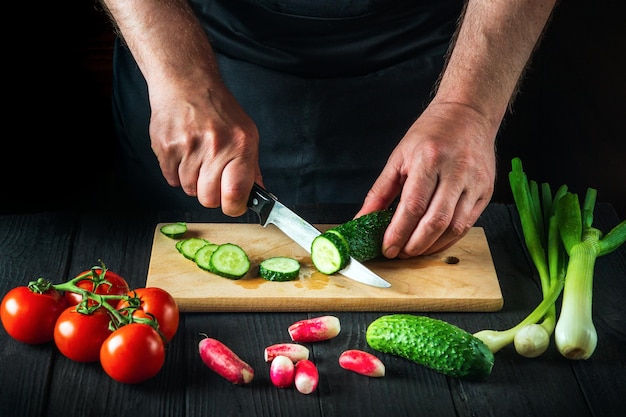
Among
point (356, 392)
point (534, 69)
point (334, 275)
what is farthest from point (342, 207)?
point (534, 69)

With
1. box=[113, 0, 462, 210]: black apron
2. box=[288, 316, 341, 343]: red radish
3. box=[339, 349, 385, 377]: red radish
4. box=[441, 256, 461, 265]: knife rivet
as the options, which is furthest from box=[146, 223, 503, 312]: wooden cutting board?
box=[113, 0, 462, 210]: black apron

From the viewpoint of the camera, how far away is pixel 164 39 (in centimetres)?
242

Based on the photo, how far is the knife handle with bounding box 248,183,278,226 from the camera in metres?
2.35

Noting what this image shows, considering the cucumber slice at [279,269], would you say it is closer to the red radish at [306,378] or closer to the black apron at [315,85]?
the red radish at [306,378]

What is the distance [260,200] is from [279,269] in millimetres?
222

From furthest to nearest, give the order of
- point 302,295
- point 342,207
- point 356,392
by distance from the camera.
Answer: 1. point 342,207
2. point 302,295
3. point 356,392

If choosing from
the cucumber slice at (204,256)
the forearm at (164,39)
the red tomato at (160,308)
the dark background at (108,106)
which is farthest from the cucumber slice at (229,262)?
the dark background at (108,106)

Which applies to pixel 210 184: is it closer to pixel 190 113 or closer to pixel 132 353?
pixel 190 113

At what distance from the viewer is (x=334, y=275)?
229 cm

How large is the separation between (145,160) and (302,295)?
1128 mm

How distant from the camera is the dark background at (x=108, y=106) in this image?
12.5ft

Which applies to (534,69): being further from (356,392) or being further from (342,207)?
(356,392)

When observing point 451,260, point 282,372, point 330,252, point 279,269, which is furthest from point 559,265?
point 282,372

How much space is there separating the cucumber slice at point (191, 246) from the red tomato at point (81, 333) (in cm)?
39
